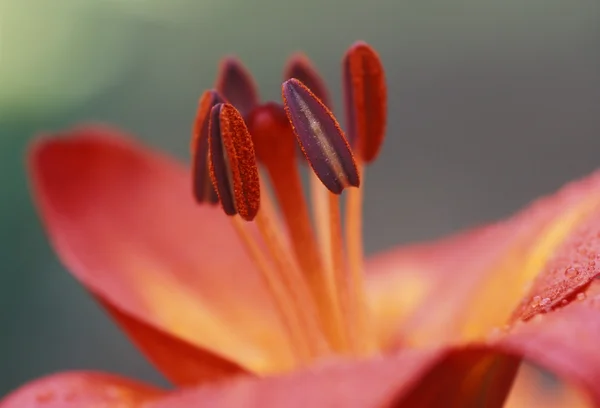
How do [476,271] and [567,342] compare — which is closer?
[567,342]

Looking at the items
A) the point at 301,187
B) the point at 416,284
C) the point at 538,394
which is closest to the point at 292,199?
the point at 301,187

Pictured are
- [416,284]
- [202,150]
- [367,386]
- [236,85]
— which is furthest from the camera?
[416,284]

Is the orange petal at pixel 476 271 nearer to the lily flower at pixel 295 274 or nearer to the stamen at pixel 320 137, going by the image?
the lily flower at pixel 295 274

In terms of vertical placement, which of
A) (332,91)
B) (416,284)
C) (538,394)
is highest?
(332,91)

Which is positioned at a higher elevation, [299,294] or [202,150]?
[202,150]

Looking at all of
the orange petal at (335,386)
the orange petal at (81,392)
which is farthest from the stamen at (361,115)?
the orange petal at (335,386)

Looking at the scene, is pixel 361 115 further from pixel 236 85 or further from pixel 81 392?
pixel 81 392

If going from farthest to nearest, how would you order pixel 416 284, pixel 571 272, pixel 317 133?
pixel 416 284 → pixel 317 133 → pixel 571 272
